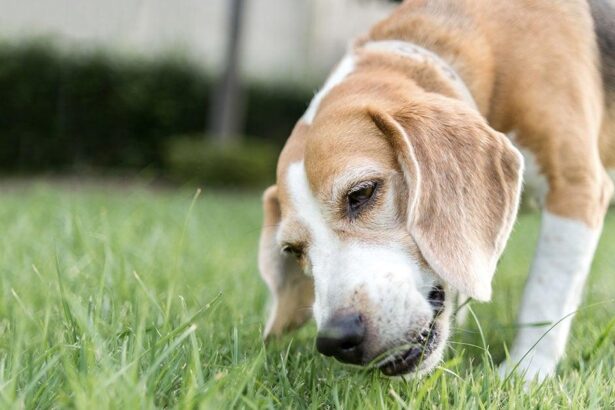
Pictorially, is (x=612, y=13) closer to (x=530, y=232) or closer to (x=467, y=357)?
(x=467, y=357)

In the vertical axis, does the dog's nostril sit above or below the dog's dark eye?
below

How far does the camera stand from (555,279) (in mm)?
2930

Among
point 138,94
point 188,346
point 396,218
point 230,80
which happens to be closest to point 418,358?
point 396,218

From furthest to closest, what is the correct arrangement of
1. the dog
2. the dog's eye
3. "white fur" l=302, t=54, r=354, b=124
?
1. "white fur" l=302, t=54, r=354, b=124
2. the dog's eye
3. the dog

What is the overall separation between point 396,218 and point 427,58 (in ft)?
3.01

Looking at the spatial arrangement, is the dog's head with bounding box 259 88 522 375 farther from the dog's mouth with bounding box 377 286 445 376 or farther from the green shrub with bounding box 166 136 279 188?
the green shrub with bounding box 166 136 279 188

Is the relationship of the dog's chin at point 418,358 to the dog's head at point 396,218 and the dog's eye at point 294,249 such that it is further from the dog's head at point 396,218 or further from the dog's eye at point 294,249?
the dog's eye at point 294,249

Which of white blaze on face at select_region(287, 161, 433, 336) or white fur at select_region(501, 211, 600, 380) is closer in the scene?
white blaze on face at select_region(287, 161, 433, 336)

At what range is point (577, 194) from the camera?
298 cm

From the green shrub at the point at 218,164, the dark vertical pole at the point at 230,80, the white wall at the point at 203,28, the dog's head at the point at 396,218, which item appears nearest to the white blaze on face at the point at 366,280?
the dog's head at the point at 396,218

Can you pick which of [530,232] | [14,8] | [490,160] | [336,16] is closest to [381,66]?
[490,160]

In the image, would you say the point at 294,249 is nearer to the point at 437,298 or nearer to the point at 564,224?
the point at 437,298

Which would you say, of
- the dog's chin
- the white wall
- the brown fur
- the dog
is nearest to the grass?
the dog's chin

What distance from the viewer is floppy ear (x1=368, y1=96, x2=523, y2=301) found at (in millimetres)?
2459
